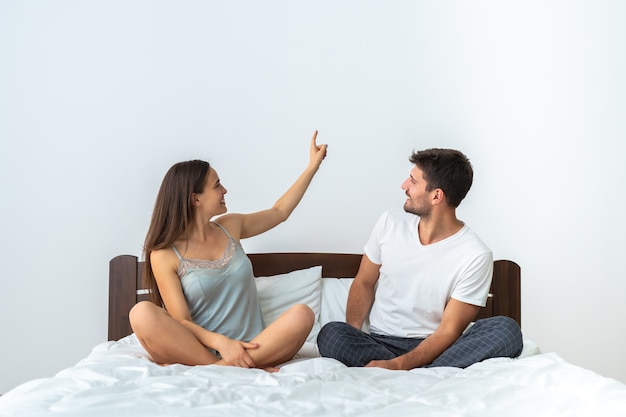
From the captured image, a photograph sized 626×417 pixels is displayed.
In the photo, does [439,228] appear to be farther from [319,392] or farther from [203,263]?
[319,392]

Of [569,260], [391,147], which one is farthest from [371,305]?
[569,260]

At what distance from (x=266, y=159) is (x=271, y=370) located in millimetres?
1113

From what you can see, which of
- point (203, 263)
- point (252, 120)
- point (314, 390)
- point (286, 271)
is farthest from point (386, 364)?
point (252, 120)

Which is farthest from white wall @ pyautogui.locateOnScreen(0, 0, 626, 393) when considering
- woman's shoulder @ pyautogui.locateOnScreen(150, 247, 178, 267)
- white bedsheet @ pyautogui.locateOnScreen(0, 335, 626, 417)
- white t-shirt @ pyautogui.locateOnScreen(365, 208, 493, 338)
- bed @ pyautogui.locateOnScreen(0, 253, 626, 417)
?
white bedsheet @ pyautogui.locateOnScreen(0, 335, 626, 417)

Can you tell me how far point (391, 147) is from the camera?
10.4ft

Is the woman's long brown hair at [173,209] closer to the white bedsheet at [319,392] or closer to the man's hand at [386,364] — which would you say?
the white bedsheet at [319,392]

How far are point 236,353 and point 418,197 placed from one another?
845mm

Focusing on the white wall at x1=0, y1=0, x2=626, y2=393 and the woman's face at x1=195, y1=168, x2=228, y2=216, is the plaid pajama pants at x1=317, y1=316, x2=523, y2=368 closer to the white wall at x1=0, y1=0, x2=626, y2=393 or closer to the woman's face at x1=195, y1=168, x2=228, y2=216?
the woman's face at x1=195, y1=168, x2=228, y2=216

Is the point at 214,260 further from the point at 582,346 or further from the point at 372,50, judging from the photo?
the point at 582,346

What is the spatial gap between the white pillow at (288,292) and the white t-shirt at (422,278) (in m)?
0.27

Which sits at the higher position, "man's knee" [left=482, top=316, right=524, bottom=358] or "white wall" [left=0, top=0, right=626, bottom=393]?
"white wall" [left=0, top=0, right=626, bottom=393]

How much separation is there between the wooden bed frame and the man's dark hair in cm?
50

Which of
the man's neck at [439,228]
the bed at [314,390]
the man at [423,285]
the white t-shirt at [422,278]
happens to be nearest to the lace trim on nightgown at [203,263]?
the bed at [314,390]

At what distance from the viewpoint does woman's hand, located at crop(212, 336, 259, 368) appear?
2256mm
